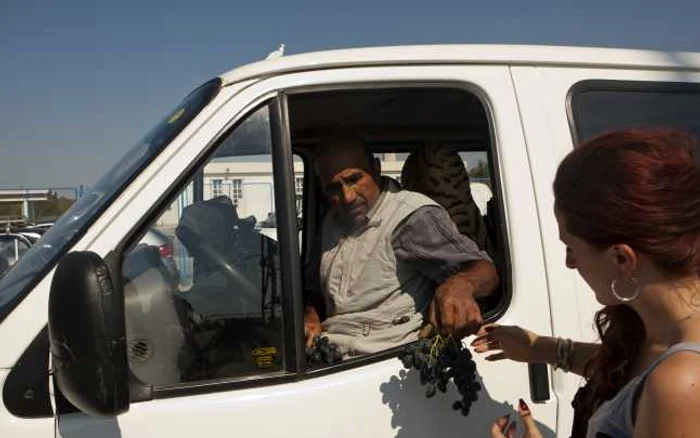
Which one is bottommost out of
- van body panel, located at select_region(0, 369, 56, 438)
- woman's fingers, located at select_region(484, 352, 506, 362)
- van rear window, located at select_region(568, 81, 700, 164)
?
van body panel, located at select_region(0, 369, 56, 438)

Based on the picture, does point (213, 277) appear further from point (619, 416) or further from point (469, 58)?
point (619, 416)

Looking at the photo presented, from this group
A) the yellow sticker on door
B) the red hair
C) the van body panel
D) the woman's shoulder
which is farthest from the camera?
the yellow sticker on door

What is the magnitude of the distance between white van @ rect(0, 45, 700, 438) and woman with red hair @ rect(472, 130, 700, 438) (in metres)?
0.64

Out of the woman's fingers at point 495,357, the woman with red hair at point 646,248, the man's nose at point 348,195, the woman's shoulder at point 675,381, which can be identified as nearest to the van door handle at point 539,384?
the woman's fingers at point 495,357

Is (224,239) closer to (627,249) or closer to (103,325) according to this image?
(103,325)

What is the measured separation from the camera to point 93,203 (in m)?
1.87

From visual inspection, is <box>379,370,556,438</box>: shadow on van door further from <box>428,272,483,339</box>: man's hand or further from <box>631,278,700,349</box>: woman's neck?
<box>631,278,700,349</box>: woman's neck

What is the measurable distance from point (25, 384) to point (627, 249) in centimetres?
143

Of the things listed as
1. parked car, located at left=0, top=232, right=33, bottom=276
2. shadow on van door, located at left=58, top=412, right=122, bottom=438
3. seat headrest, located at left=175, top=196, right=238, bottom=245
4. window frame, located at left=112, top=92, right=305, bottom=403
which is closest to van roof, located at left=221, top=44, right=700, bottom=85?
window frame, located at left=112, top=92, right=305, bottom=403

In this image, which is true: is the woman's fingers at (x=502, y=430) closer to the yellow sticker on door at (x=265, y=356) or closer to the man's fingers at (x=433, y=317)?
the man's fingers at (x=433, y=317)

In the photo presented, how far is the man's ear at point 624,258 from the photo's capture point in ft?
3.61

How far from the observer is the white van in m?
1.63

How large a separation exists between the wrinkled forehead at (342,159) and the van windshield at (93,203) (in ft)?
2.26

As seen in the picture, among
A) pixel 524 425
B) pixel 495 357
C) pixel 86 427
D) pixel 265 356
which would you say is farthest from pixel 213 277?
pixel 524 425
